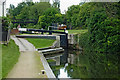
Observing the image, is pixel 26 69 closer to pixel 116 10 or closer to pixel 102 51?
pixel 102 51

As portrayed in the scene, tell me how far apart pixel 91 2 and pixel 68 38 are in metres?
5.18

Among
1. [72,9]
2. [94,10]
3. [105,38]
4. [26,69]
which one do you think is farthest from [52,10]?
[26,69]

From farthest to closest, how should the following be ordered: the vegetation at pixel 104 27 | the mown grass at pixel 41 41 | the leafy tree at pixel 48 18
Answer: the leafy tree at pixel 48 18
the mown grass at pixel 41 41
the vegetation at pixel 104 27

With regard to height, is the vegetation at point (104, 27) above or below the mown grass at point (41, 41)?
above

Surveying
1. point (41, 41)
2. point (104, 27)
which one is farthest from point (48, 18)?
point (104, 27)

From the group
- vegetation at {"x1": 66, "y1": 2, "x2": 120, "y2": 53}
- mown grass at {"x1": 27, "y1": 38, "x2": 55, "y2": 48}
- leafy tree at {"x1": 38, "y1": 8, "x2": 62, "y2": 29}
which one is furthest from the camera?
leafy tree at {"x1": 38, "y1": 8, "x2": 62, "y2": 29}

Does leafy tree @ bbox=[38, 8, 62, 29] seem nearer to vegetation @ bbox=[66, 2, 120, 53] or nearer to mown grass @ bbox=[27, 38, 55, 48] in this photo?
mown grass @ bbox=[27, 38, 55, 48]

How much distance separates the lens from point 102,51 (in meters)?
19.6

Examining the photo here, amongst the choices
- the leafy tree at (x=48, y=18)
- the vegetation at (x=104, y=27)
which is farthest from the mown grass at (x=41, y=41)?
the leafy tree at (x=48, y=18)

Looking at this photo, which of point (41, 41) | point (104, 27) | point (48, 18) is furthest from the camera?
point (48, 18)

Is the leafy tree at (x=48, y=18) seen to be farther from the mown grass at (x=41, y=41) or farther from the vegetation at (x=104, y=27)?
the vegetation at (x=104, y=27)

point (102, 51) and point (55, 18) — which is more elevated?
point (55, 18)

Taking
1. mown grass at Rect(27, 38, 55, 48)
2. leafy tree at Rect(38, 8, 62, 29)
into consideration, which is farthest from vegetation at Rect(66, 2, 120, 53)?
leafy tree at Rect(38, 8, 62, 29)

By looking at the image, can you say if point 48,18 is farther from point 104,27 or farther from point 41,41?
point 104,27
